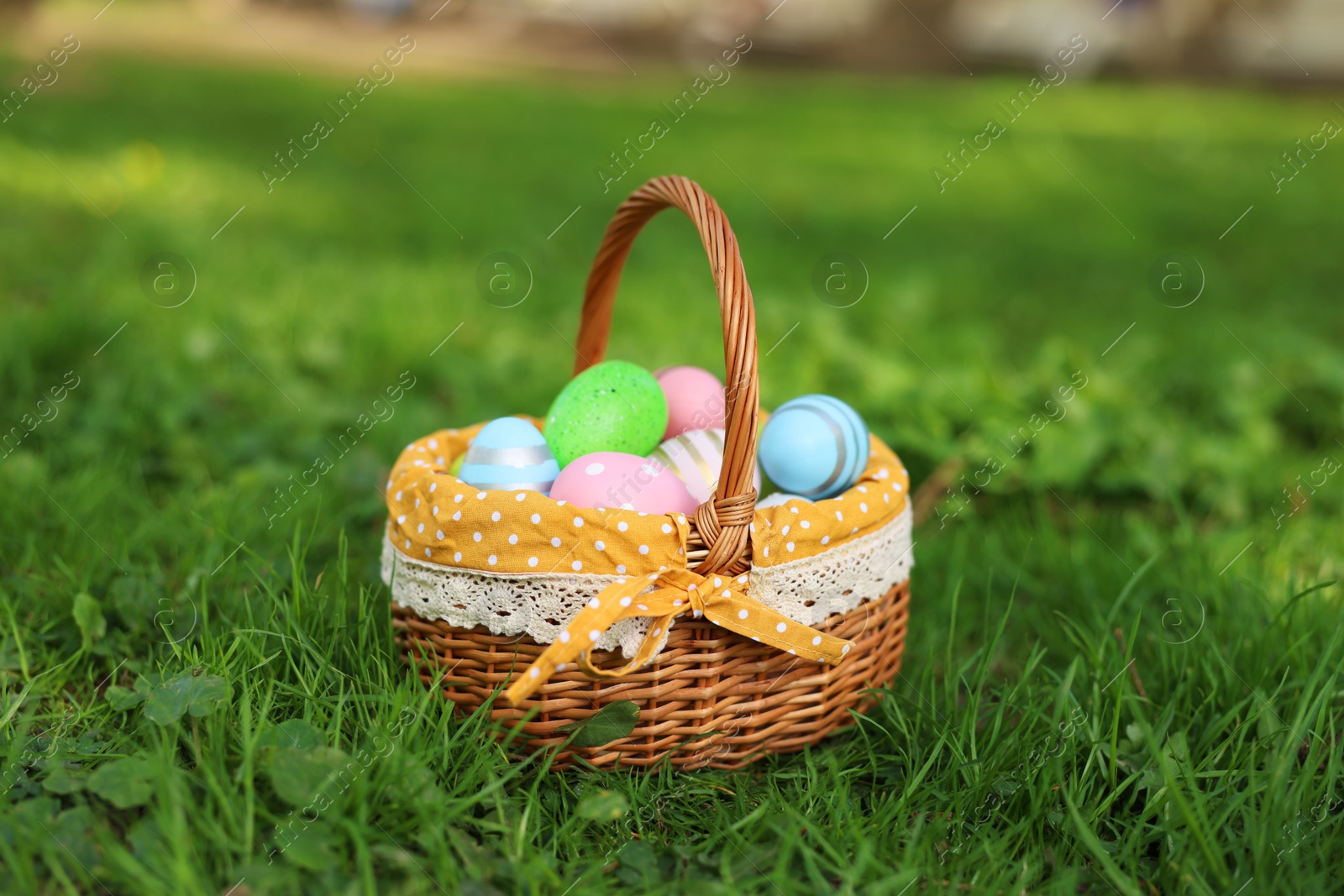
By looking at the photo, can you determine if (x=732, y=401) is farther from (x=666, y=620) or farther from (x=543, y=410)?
(x=543, y=410)

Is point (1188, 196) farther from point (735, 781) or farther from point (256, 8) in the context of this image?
point (256, 8)

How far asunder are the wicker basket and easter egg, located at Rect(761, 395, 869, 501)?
142mm

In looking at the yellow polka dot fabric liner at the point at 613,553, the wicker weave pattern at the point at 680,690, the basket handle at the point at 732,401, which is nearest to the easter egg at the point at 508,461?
the yellow polka dot fabric liner at the point at 613,553

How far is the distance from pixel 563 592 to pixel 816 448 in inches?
23.8

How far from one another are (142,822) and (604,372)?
1.10 m

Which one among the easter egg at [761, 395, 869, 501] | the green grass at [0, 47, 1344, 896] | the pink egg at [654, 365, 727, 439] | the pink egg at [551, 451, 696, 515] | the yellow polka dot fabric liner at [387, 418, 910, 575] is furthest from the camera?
the pink egg at [654, 365, 727, 439]

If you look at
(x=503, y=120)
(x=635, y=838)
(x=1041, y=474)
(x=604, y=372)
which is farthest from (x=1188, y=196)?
(x=635, y=838)

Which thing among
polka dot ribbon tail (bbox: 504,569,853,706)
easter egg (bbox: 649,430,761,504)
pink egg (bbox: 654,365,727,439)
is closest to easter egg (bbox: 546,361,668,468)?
easter egg (bbox: 649,430,761,504)

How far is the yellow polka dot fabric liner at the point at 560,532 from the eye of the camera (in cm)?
159

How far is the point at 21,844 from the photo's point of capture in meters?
1.35

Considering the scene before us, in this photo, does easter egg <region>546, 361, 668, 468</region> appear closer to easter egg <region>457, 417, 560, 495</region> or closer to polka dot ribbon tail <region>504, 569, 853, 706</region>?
easter egg <region>457, 417, 560, 495</region>

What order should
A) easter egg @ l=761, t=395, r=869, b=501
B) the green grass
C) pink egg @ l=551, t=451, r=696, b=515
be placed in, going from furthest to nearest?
easter egg @ l=761, t=395, r=869, b=501 < pink egg @ l=551, t=451, r=696, b=515 < the green grass

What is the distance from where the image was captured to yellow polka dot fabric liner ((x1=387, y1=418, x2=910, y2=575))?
1.59 metres

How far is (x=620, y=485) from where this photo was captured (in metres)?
1.77
